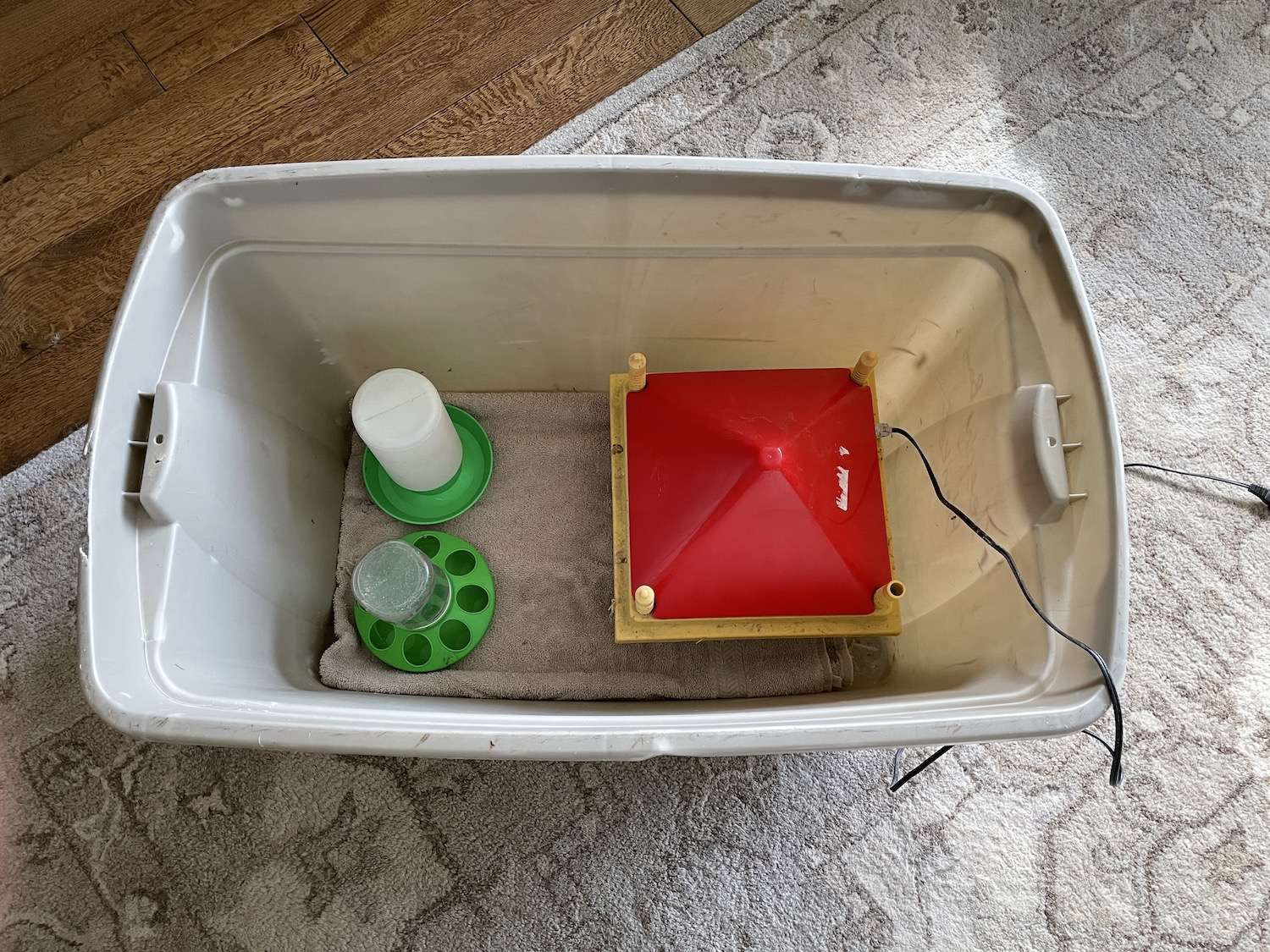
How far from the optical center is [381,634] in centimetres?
75

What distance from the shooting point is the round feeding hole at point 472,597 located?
77cm

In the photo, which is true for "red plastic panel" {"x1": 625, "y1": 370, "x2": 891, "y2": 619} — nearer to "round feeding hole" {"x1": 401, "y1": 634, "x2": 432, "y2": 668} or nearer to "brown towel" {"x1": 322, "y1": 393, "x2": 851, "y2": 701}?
"brown towel" {"x1": 322, "y1": 393, "x2": 851, "y2": 701}

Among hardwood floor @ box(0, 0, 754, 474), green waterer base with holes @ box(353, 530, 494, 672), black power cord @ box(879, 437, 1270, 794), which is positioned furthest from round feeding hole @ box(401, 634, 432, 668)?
hardwood floor @ box(0, 0, 754, 474)

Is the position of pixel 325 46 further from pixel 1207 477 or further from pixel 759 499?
pixel 1207 477

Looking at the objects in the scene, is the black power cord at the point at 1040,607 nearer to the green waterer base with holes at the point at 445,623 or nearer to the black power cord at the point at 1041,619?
the black power cord at the point at 1041,619

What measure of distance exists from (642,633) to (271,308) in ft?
1.40

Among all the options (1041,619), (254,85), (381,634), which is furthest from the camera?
(254,85)

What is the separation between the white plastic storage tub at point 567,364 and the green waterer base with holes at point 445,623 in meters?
0.05

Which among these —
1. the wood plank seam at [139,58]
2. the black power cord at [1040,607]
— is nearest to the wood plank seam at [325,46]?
the wood plank seam at [139,58]

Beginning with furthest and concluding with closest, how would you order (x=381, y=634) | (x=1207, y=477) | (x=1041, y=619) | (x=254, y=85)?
(x=254, y=85), (x=1207, y=477), (x=381, y=634), (x=1041, y=619)

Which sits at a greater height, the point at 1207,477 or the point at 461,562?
the point at 461,562

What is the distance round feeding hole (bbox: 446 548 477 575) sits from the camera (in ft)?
2.54

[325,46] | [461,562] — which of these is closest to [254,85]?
[325,46]

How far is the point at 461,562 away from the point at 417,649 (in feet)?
0.29
